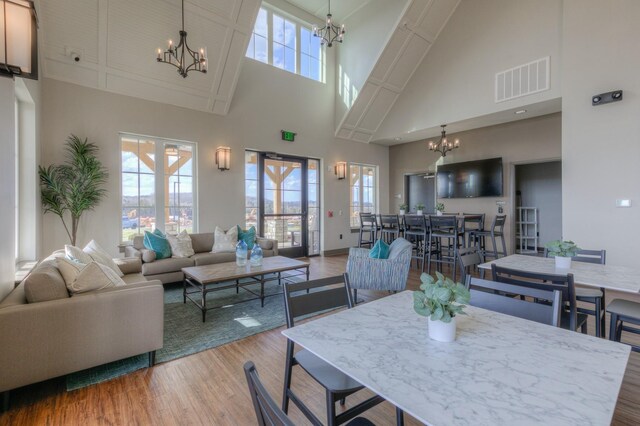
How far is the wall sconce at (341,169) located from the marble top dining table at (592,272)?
16.7ft

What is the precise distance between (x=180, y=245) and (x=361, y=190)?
517cm

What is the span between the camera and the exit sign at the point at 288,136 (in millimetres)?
6654

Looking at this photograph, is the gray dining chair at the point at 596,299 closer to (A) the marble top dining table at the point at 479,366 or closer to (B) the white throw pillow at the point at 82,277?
(A) the marble top dining table at the point at 479,366

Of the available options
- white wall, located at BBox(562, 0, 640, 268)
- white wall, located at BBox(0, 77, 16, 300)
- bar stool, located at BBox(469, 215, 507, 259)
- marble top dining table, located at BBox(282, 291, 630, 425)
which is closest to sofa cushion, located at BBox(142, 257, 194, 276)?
white wall, located at BBox(0, 77, 16, 300)

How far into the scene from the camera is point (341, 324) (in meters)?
1.39

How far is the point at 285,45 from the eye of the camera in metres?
6.73

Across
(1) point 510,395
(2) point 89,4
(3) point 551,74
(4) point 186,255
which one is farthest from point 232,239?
(3) point 551,74

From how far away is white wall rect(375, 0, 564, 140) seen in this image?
5.09 m

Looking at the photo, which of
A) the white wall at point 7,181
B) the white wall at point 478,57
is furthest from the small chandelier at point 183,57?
the white wall at point 478,57

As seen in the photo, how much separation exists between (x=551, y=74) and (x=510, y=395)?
602cm

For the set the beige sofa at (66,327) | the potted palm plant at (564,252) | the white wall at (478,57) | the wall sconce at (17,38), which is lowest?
the beige sofa at (66,327)

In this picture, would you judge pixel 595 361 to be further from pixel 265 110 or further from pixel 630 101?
pixel 265 110

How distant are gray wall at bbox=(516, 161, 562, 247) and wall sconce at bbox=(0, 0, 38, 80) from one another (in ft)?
30.6

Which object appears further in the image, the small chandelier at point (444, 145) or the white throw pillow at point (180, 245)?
the small chandelier at point (444, 145)
